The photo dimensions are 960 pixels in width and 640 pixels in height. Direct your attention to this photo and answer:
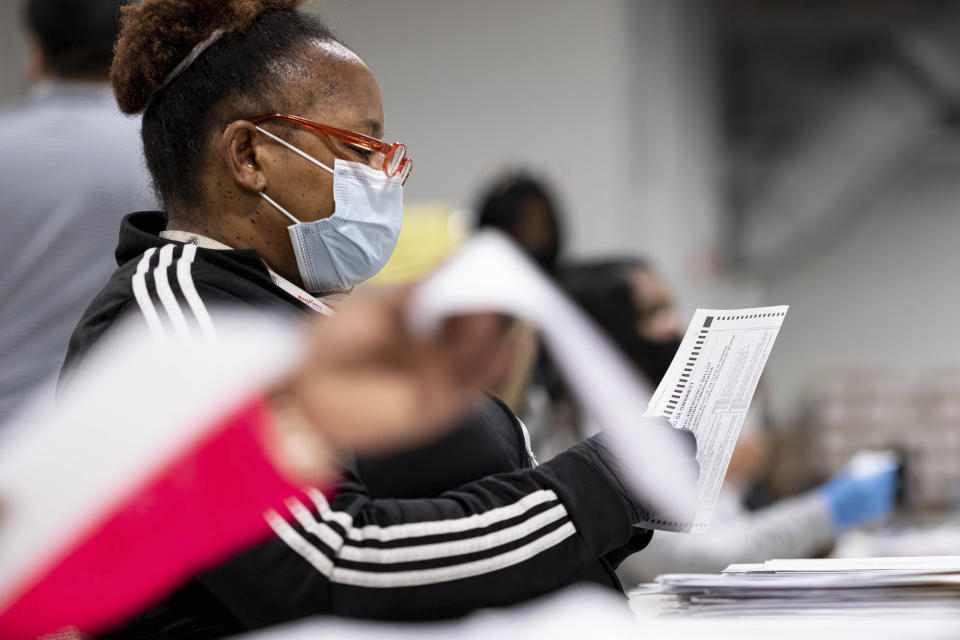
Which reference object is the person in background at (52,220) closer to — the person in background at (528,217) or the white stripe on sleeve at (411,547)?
the white stripe on sleeve at (411,547)

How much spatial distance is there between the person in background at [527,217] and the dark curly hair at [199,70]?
6.15 feet

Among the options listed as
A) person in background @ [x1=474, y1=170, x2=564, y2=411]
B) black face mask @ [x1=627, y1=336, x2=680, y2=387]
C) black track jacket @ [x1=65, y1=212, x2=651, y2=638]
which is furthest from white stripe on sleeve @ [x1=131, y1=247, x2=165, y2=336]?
person in background @ [x1=474, y1=170, x2=564, y2=411]

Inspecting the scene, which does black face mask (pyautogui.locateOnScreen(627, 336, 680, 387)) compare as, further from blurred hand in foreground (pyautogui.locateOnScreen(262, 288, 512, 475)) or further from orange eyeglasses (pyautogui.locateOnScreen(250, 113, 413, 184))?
blurred hand in foreground (pyautogui.locateOnScreen(262, 288, 512, 475))

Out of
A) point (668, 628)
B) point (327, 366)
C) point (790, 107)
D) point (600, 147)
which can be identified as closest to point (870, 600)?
point (668, 628)

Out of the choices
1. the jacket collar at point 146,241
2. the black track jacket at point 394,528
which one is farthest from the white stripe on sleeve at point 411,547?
the jacket collar at point 146,241

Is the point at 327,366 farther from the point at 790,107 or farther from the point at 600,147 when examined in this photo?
the point at 790,107

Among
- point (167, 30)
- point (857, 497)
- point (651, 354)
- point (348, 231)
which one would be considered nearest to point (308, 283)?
point (348, 231)

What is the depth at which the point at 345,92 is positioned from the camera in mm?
1234

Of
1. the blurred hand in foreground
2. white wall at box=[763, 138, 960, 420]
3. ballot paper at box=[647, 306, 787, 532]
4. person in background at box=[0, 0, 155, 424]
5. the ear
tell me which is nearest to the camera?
the blurred hand in foreground

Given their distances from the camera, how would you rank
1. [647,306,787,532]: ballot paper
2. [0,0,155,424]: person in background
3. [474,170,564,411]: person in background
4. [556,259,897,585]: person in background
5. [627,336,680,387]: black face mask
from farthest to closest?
[474,170,564,411]: person in background < [627,336,680,387]: black face mask < [556,259,897,585]: person in background < [0,0,155,424]: person in background < [647,306,787,532]: ballot paper

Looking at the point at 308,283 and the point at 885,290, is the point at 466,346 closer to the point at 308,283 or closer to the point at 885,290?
the point at 308,283

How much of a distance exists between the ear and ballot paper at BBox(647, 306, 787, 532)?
449 millimetres

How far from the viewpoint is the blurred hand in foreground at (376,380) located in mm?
430

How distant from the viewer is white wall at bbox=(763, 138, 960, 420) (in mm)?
10305
